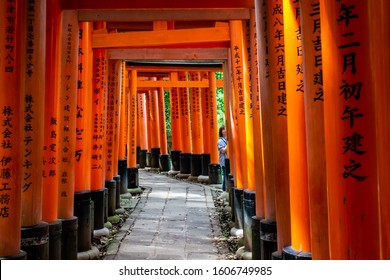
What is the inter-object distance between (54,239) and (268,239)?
79.4 inches

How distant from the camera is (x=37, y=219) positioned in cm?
377

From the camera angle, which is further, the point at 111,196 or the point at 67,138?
the point at 111,196

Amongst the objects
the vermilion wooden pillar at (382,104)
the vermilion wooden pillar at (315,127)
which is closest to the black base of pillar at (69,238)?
the vermilion wooden pillar at (315,127)

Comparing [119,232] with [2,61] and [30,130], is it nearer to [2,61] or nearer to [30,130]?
[30,130]

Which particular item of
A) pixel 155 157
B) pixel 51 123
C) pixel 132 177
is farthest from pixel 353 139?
pixel 155 157

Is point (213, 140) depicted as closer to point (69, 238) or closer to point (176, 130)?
point (176, 130)

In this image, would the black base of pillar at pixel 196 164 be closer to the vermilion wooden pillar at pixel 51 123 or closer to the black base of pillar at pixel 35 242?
the vermilion wooden pillar at pixel 51 123

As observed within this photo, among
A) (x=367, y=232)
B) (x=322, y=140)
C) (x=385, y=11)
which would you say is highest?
(x=385, y=11)

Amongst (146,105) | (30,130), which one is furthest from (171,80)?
(30,130)

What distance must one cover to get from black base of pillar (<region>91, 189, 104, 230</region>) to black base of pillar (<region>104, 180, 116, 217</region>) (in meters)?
1.15

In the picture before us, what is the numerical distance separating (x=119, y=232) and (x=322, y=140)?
5.03 metres

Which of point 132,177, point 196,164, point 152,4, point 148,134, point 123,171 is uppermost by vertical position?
point 152,4

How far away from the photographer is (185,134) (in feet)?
47.0

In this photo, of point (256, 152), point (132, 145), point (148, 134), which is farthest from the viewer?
point (148, 134)
